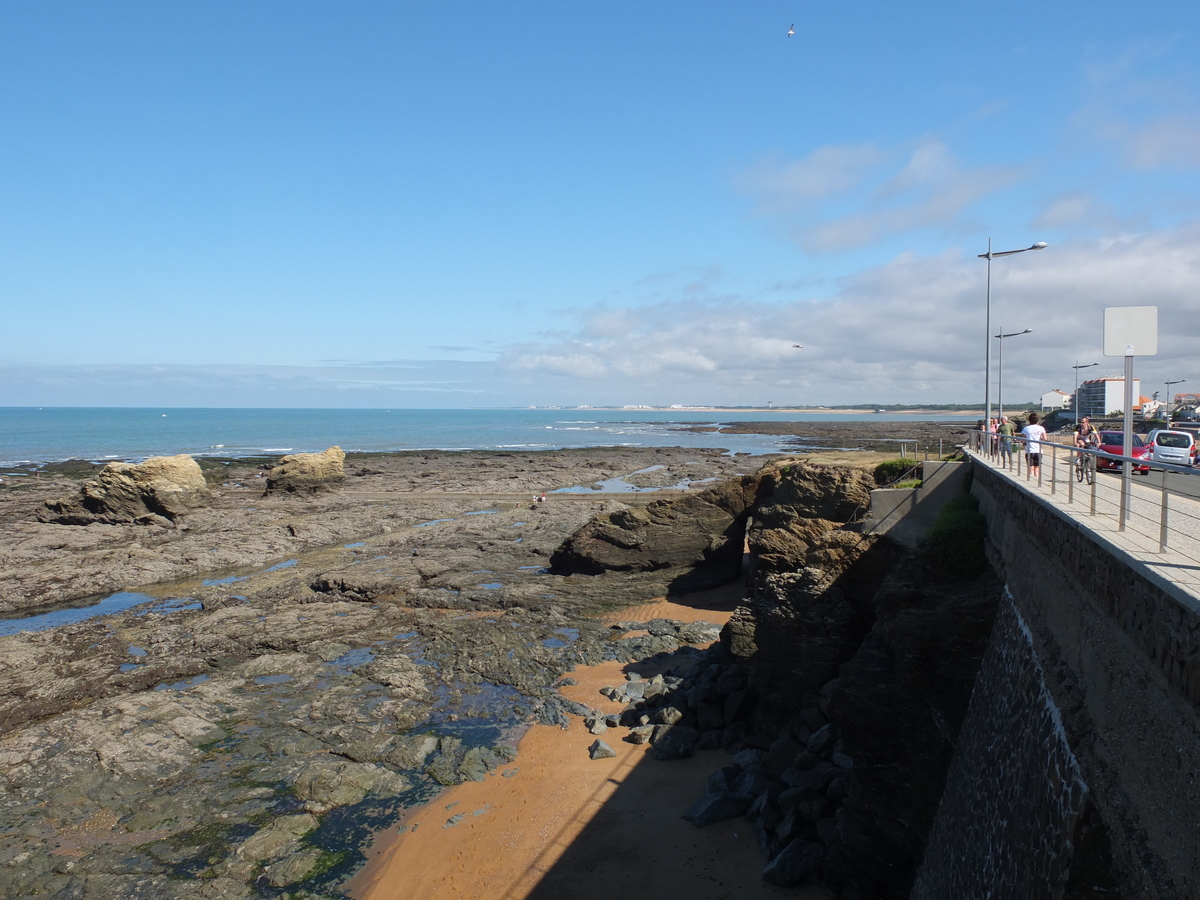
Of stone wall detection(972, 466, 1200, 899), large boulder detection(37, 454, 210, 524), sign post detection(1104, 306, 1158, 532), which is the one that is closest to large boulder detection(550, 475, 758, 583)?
stone wall detection(972, 466, 1200, 899)

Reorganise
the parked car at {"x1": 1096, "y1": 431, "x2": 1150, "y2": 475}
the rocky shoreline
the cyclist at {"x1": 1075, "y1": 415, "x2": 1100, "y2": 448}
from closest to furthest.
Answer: the rocky shoreline < the parked car at {"x1": 1096, "y1": 431, "x2": 1150, "y2": 475} < the cyclist at {"x1": 1075, "y1": 415, "x2": 1100, "y2": 448}

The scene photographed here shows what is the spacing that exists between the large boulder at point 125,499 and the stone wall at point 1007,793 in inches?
1511

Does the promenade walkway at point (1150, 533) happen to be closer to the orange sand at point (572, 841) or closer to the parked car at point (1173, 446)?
the orange sand at point (572, 841)

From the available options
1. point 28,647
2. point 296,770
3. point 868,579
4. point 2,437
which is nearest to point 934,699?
point 868,579

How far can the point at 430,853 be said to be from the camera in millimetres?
11312

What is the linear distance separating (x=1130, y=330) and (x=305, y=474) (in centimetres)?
4766

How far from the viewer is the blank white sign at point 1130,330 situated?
8.13 metres

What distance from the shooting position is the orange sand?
10.5 meters

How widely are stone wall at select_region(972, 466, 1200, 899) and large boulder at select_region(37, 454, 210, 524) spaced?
39896 millimetres

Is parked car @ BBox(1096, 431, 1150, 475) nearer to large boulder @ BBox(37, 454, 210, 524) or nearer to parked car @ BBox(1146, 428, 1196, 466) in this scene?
parked car @ BBox(1146, 428, 1196, 466)

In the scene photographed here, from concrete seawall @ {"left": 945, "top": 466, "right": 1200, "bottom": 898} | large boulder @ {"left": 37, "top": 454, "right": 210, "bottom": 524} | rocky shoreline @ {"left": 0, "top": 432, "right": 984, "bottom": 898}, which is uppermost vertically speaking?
concrete seawall @ {"left": 945, "top": 466, "right": 1200, "bottom": 898}

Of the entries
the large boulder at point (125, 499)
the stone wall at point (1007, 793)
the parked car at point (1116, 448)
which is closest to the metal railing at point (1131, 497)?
the stone wall at point (1007, 793)

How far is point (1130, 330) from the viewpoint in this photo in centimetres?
823

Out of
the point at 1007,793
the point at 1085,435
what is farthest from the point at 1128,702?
the point at 1085,435
